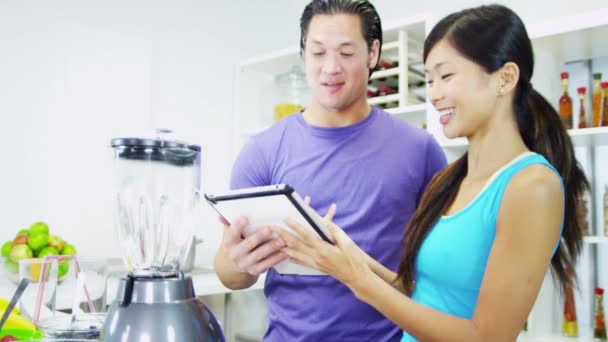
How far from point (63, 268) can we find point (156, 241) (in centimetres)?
32

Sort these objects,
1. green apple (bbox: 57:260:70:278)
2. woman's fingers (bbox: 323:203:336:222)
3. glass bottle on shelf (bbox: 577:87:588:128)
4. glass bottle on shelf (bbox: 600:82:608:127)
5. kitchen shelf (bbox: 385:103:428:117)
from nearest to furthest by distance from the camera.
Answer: woman's fingers (bbox: 323:203:336:222), green apple (bbox: 57:260:70:278), glass bottle on shelf (bbox: 600:82:608:127), glass bottle on shelf (bbox: 577:87:588:128), kitchen shelf (bbox: 385:103:428:117)

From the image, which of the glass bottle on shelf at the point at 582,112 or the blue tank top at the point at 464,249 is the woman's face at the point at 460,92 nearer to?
the blue tank top at the point at 464,249

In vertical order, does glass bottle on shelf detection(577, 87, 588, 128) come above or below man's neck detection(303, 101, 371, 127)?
above

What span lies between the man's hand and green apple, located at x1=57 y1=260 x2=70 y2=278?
0.38 metres

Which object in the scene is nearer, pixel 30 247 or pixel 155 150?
pixel 155 150

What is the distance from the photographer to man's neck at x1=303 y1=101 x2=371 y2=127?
138 centimetres

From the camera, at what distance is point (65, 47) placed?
8.46 feet

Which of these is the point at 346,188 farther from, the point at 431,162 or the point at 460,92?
the point at 460,92

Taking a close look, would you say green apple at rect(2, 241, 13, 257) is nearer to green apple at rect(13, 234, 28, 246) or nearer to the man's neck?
green apple at rect(13, 234, 28, 246)

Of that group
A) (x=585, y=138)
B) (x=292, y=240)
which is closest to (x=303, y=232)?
(x=292, y=240)

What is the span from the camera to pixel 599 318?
80.5 inches

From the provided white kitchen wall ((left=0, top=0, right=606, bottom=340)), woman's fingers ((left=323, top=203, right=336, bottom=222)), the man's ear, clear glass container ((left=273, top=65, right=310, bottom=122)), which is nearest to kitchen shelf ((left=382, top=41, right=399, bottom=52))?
white kitchen wall ((left=0, top=0, right=606, bottom=340))

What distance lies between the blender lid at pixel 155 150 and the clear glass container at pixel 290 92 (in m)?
2.08

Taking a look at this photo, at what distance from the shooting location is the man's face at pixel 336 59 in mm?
1321
